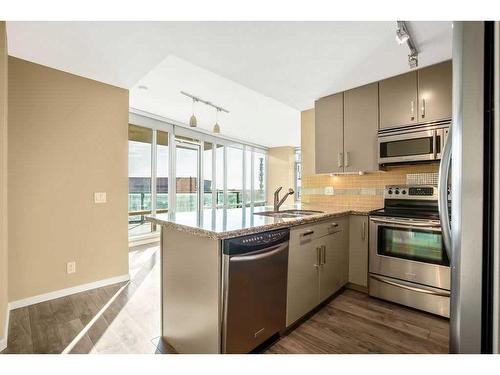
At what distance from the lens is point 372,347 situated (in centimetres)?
171

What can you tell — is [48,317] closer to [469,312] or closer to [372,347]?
[372,347]

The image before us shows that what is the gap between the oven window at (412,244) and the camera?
6.92ft

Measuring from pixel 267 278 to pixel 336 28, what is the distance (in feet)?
6.12

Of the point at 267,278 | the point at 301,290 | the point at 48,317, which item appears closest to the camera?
the point at 267,278

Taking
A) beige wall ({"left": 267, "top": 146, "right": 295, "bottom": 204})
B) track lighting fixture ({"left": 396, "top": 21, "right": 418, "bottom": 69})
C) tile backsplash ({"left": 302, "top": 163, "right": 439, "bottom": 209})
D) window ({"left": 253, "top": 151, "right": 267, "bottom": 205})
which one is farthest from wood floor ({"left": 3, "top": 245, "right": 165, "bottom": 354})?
beige wall ({"left": 267, "top": 146, "right": 295, "bottom": 204})

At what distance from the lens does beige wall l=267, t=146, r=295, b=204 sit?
8.65m

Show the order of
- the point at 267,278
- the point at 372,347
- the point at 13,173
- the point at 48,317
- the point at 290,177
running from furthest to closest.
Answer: the point at 290,177, the point at 13,173, the point at 48,317, the point at 372,347, the point at 267,278

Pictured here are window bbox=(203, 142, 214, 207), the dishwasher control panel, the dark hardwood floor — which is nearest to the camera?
the dishwasher control panel

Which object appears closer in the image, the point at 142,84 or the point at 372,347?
the point at 372,347

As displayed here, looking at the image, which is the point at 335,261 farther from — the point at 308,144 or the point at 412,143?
the point at 308,144

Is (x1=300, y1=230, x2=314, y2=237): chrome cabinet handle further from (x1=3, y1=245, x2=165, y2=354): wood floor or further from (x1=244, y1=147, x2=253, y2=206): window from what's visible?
(x1=244, y1=147, x2=253, y2=206): window

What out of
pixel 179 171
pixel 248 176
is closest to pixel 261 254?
pixel 179 171

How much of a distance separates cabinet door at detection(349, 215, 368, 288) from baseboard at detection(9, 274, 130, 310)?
8.76ft
